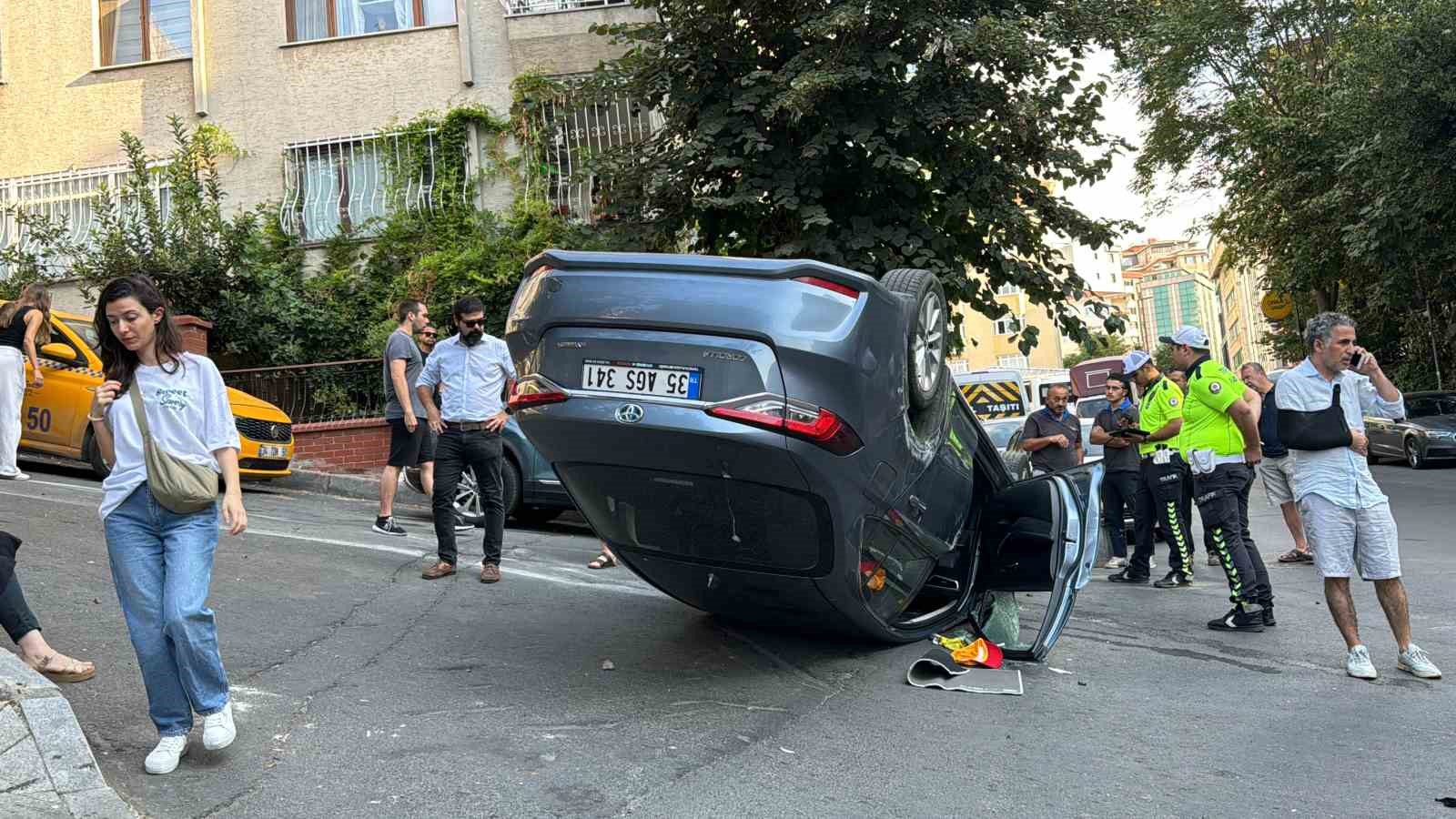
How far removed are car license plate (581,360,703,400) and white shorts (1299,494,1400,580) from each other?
348 centimetres

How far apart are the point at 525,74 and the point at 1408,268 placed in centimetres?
1732

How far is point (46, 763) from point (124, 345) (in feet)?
4.67

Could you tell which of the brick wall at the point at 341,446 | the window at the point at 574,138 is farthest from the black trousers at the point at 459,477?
the window at the point at 574,138

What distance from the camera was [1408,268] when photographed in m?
24.2

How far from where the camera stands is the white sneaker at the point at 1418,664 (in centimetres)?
596

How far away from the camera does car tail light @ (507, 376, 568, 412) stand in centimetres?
489

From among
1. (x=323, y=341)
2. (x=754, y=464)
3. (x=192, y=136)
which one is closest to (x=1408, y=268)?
(x=323, y=341)

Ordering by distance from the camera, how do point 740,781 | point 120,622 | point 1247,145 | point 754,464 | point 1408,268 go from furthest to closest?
point 1247,145 → point 1408,268 → point 120,622 → point 754,464 → point 740,781

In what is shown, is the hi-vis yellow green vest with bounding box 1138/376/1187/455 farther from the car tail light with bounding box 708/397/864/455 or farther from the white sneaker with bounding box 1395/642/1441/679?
the car tail light with bounding box 708/397/864/455

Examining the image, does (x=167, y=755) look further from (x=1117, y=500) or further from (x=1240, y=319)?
(x=1240, y=319)

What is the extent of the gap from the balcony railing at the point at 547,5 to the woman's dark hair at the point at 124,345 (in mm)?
15169

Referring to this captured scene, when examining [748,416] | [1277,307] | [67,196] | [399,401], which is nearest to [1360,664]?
[748,416]

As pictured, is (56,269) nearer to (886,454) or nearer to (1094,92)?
(1094,92)

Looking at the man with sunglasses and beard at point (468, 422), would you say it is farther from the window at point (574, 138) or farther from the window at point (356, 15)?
the window at point (356, 15)
